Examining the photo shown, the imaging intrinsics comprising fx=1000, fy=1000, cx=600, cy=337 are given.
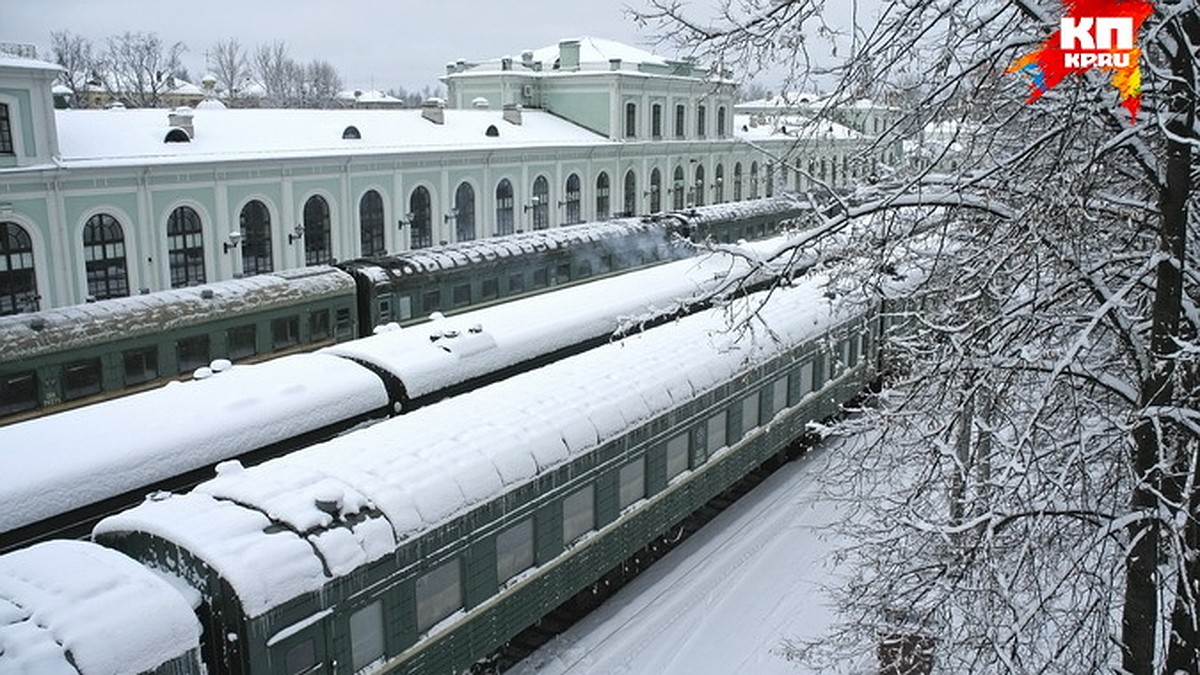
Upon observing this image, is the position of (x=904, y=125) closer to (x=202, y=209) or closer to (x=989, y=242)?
(x=989, y=242)

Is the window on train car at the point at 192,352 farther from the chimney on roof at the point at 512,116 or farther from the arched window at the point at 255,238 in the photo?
the chimney on roof at the point at 512,116

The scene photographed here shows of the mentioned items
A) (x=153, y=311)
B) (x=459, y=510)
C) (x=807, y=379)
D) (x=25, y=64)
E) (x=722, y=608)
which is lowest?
(x=722, y=608)

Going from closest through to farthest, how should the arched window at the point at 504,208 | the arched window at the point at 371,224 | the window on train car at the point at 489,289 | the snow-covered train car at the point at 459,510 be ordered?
the snow-covered train car at the point at 459,510 → the window on train car at the point at 489,289 → the arched window at the point at 371,224 → the arched window at the point at 504,208

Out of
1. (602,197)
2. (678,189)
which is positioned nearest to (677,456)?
(602,197)

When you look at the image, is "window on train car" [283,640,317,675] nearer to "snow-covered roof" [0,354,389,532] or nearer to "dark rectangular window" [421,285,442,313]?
"snow-covered roof" [0,354,389,532]

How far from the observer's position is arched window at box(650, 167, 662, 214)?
4775 centimetres

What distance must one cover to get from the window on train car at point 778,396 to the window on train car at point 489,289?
10112 millimetres

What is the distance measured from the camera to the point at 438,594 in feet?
33.1

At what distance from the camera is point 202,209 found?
28.5 meters

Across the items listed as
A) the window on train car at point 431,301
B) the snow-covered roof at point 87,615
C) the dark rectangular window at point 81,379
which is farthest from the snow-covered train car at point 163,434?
the window on train car at point 431,301

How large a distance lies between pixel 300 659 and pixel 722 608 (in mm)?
6443

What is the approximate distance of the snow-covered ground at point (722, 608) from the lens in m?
12.0

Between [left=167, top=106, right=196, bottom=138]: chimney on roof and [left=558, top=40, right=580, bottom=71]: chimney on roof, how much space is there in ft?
70.2

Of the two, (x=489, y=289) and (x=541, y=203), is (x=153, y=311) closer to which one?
(x=489, y=289)
